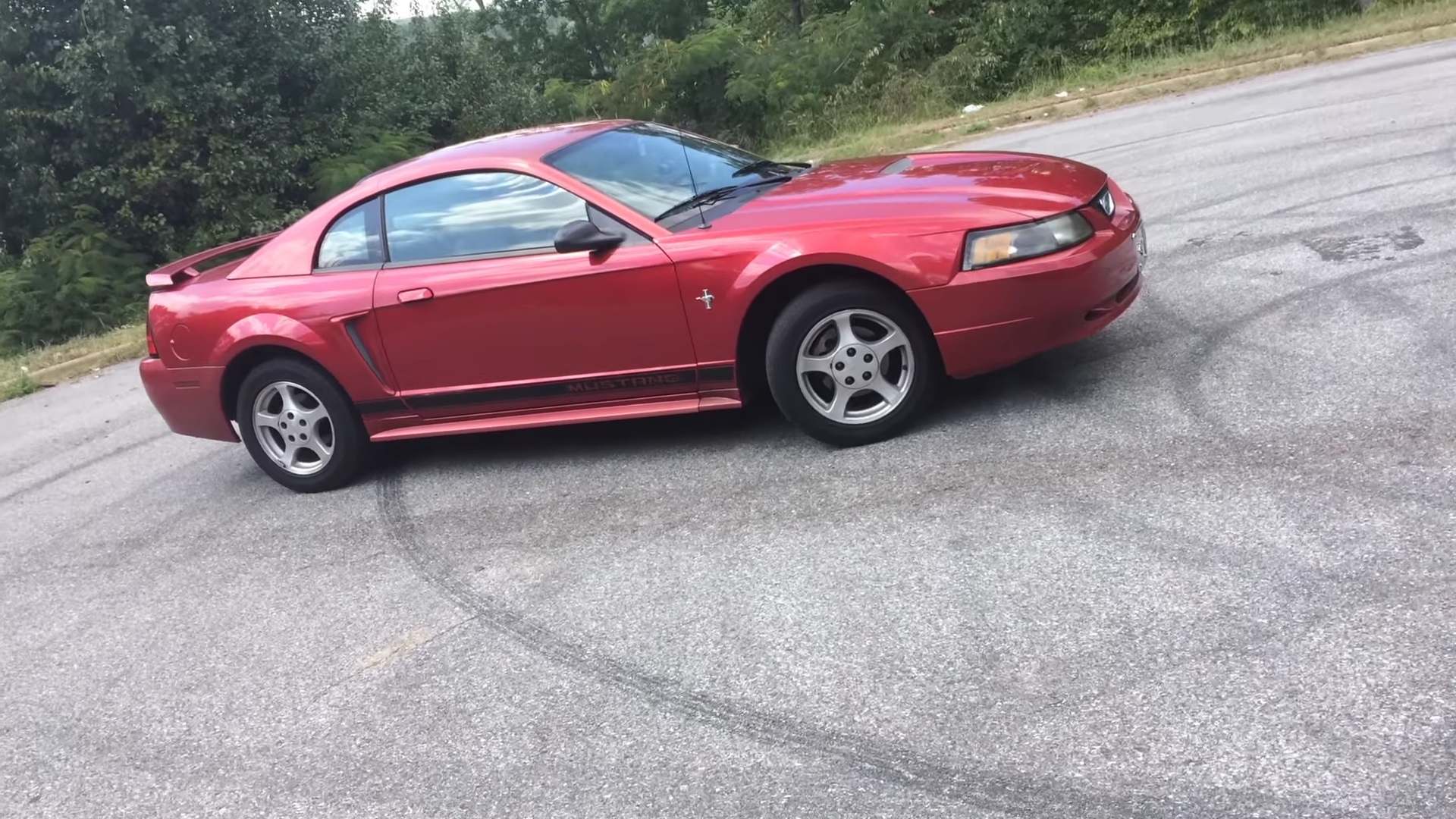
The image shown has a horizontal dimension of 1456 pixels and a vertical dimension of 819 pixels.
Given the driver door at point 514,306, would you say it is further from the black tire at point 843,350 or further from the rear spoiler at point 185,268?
the rear spoiler at point 185,268

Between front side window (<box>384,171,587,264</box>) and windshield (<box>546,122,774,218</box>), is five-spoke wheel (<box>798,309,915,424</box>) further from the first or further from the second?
front side window (<box>384,171,587,264</box>)

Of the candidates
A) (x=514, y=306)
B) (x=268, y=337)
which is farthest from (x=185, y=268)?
(x=514, y=306)

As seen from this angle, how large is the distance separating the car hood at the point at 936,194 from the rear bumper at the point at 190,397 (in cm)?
286

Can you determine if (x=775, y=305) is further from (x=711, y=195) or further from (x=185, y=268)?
(x=185, y=268)

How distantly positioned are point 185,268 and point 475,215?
206cm

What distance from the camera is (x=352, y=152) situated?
18016mm

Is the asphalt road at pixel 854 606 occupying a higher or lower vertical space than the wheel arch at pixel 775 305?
lower

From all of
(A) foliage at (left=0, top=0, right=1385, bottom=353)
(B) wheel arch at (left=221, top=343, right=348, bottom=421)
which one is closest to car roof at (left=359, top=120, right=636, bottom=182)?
(B) wheel arch at (left=221, top=343, right=348, bottom=421)

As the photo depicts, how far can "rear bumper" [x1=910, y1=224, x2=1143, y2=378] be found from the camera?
4.78 meters

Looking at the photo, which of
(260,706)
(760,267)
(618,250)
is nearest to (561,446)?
(618,250)

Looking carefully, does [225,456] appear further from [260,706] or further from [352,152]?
[352,152]

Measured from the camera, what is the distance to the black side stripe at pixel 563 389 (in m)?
5.28

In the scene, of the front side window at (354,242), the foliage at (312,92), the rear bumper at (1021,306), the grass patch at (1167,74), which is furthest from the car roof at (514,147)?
the foliage at (312,92)

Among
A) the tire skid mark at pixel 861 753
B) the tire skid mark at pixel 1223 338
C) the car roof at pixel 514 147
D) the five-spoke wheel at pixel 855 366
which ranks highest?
the car roof at pixel 514 147
